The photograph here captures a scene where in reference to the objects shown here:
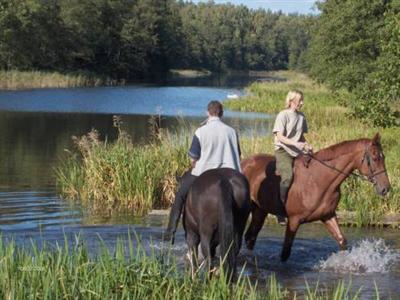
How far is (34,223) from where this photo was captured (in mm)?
14109

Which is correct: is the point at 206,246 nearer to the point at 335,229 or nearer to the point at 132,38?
the point at 335,229

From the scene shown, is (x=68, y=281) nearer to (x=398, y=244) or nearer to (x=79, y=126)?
(x=398, y=244)

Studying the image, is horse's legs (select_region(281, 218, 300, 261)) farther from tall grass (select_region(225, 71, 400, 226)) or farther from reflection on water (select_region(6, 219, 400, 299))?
tall grass (select_region(225, 71, 400, 226))

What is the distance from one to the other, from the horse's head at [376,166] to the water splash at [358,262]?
1.08m

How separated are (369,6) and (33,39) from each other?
5766cm

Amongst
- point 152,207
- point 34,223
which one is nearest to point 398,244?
point 152,207

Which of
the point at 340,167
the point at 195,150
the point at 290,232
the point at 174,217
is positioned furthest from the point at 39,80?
the point at 195,150

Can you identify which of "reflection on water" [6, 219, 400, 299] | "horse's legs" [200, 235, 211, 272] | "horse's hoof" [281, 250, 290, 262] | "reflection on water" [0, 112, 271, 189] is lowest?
"reflection on water" [0, 112, 271, 189]

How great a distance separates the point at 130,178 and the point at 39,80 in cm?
5835

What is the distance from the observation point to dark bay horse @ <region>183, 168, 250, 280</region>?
28.0ft

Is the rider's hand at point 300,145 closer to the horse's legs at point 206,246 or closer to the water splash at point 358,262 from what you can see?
the water splash at point 358,262

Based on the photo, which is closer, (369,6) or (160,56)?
(369,6)

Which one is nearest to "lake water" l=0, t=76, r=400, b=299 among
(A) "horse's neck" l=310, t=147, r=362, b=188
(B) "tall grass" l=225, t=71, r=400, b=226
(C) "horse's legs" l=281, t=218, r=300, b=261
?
(C) "horse's legs" l=281, t=218, r=300, b=261

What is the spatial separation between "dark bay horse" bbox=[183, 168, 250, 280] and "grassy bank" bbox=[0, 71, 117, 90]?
6084cm
